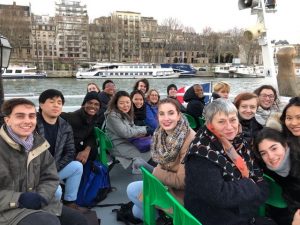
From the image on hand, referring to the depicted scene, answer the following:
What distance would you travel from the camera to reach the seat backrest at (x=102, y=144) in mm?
3482

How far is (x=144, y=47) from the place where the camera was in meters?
68.5

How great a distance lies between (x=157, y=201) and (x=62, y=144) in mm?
1123

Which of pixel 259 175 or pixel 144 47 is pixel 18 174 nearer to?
pixel 259 175

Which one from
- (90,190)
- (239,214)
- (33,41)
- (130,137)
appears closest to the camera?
(239,214)

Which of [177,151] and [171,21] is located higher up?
[171,21]

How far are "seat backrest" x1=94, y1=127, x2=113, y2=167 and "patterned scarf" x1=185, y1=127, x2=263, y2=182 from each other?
1821 mm

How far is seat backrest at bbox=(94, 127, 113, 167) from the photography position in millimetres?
3482

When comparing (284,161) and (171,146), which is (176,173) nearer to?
(171,146)

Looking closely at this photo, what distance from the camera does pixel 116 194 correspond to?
333cm

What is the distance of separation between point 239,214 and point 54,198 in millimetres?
1124

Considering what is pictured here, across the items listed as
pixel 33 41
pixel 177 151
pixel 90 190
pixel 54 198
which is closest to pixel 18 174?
pixel 54 198

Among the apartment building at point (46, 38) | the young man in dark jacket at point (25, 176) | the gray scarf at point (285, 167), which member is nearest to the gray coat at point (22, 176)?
the young man in dark jacket at point (25, 176)

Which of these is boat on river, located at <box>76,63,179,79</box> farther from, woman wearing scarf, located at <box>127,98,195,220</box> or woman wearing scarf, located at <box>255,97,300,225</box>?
woman wearing scarf, located at <box>255,97,300,225</box>

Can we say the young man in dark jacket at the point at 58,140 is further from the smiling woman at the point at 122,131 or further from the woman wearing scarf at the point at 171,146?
the woman wearing scarf at the point at 171,146
